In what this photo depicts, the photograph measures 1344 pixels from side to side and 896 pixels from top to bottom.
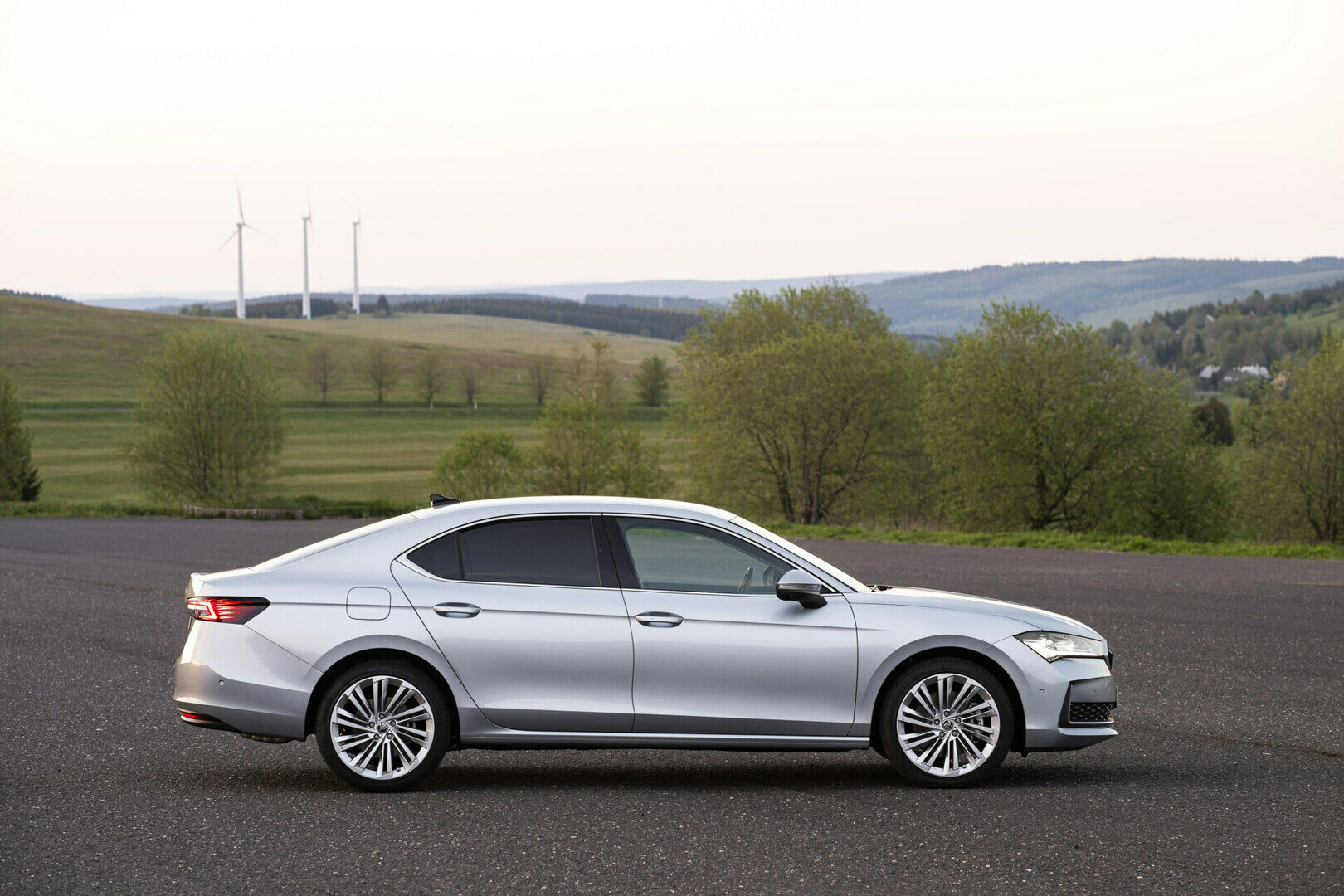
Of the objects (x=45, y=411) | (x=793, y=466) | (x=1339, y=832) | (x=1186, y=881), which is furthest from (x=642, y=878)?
(x=45, y=411)

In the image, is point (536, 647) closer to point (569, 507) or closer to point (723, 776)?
point (569, 507)

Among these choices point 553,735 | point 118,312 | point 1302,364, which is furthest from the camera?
point 118,312

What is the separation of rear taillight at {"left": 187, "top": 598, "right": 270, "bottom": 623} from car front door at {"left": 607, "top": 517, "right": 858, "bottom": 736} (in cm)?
199

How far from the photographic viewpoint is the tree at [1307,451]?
4228cm

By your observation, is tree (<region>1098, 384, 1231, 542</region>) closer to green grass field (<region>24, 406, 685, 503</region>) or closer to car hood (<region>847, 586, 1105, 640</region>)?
green grass field (<region>24, 406, 685, 503</region>)

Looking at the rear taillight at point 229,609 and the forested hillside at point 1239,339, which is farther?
the forested hillside at point 1239,339

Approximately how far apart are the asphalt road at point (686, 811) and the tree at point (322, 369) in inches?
4560

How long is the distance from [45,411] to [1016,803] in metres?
103

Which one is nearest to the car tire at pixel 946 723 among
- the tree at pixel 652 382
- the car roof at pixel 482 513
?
the car roof at pixel 482 513

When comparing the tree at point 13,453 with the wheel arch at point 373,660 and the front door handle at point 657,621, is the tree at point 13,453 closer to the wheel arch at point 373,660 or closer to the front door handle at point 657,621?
the wheel arch at point 373,660

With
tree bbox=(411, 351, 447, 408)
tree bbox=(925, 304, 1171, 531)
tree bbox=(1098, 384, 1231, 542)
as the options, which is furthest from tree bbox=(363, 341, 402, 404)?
tree bbox=(1098, 384, 1231, 542)

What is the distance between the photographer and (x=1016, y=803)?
6.38 m

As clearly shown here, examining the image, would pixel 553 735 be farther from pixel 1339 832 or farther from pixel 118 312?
pixel 118 312

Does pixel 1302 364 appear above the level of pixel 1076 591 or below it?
above
